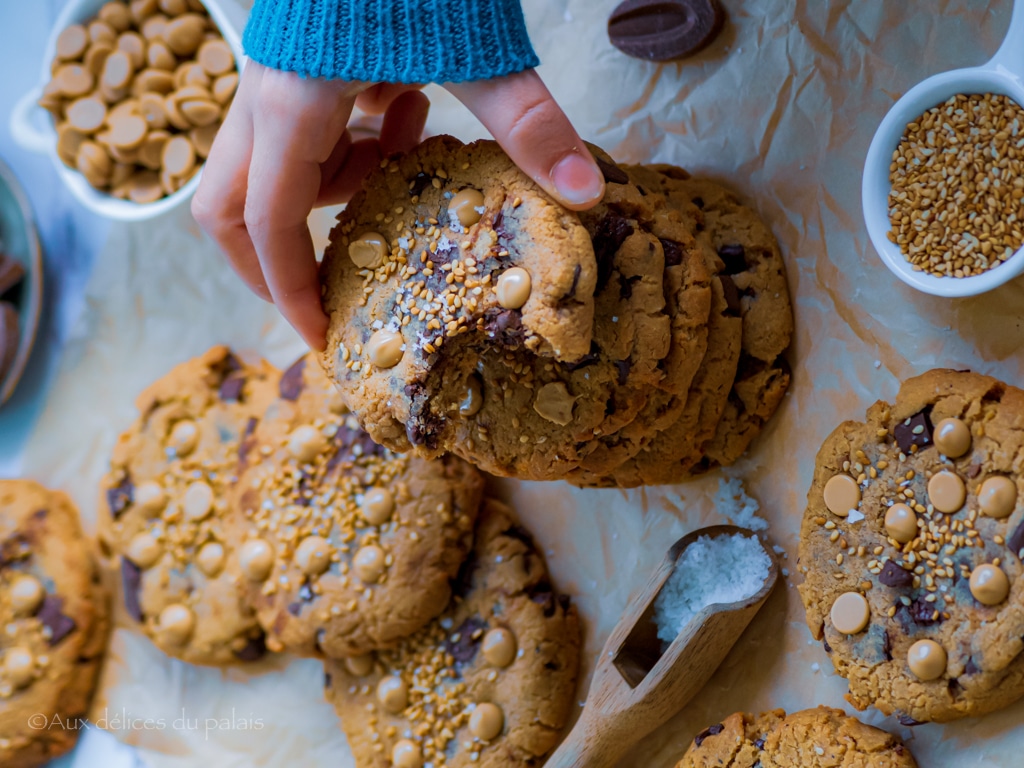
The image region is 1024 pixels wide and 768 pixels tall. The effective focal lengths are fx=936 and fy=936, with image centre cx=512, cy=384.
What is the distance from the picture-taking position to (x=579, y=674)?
8.54 ft

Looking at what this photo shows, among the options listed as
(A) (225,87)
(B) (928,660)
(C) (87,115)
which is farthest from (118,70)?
(B) (928,660)

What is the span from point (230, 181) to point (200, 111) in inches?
38.3

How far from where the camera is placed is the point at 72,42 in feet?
10.1

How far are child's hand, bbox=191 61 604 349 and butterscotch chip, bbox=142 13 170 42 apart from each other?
1.07 metres

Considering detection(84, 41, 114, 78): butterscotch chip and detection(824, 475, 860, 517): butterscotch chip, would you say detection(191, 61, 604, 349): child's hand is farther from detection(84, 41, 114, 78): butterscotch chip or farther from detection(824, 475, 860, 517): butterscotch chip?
detection(84, 41, 114, 78): butterscotch chip

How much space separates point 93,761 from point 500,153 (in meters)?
2.42

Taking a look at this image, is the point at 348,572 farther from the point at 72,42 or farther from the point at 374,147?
the point at 72,42

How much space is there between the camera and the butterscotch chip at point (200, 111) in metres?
2.95

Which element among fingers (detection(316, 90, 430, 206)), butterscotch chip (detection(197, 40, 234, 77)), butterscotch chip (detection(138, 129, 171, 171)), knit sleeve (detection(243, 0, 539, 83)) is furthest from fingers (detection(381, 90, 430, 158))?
butterscotch chip (detection(138, 129, 171, 171))

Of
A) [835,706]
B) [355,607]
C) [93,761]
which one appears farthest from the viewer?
[93,761]

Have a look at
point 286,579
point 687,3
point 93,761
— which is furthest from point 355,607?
point 687,3

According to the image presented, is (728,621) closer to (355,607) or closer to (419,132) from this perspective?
(355,607)

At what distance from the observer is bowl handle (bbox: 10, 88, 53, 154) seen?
3.30 metres

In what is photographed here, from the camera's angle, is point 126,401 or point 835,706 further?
point 126,401
